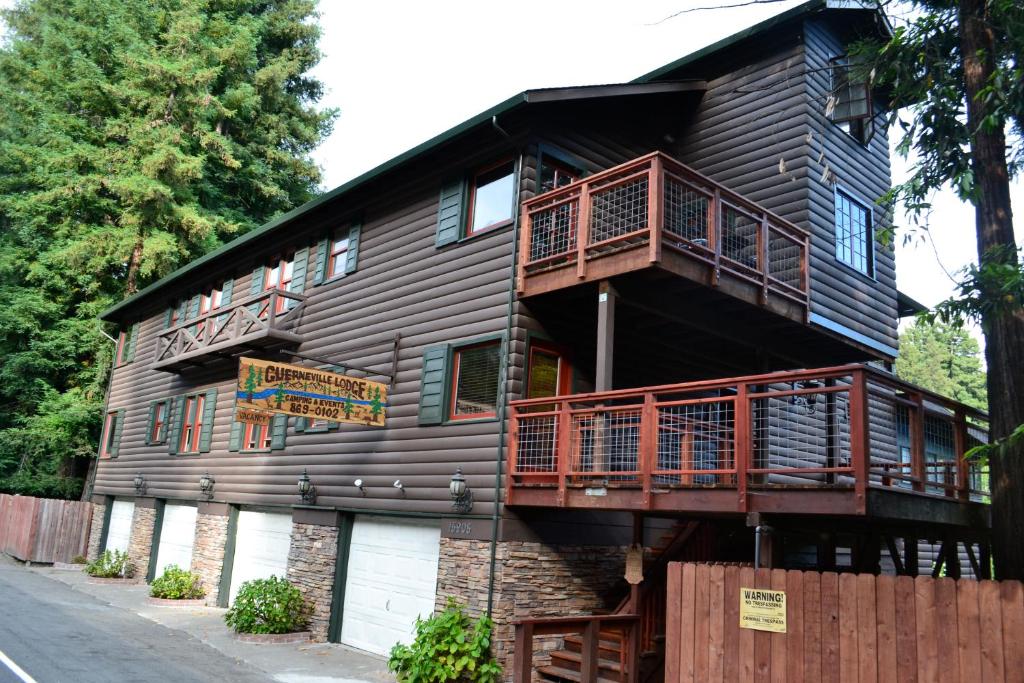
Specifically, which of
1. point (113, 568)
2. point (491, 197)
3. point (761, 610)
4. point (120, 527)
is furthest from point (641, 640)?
point (120, 527)

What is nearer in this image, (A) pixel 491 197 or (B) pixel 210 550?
(A) pixel 491 197

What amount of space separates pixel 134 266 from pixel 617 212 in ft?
84.5

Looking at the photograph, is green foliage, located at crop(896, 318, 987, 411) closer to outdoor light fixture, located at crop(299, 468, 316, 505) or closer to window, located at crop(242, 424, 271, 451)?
window, located at crop(242, 424, 271, 451)

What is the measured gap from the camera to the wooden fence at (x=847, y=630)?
568 cm

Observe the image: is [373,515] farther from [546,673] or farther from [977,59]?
[977,59]

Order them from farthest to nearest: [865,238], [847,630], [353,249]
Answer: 1. [353,249]
2. [865,238]
3. [847,630]

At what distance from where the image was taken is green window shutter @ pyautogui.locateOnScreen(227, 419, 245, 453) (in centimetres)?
1873

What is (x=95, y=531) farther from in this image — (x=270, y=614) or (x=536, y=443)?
(x=536, y=443)

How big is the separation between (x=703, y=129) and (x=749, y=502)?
363 inches

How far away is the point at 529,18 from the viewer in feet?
42.4

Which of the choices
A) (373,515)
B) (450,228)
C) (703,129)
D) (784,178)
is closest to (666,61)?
(703,129)

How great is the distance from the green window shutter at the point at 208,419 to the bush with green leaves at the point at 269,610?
6.35 metres

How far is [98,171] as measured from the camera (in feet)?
108

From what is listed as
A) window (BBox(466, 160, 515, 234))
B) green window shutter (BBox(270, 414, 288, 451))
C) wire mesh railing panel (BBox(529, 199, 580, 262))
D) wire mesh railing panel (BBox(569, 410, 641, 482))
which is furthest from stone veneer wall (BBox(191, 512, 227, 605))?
wire mesh railing panel (BBox(569, 410, 641, 482))
